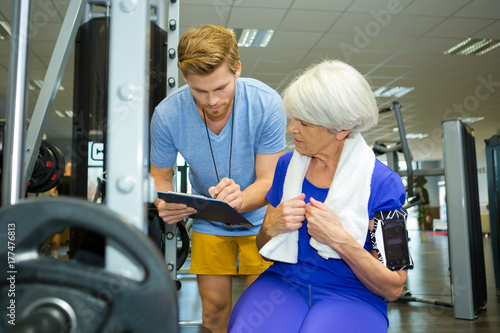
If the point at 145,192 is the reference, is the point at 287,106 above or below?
above

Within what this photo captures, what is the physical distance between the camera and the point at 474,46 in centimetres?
578

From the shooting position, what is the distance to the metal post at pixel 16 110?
61cm

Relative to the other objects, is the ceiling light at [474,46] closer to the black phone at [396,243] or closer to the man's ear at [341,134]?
the man's ear at [341,134]

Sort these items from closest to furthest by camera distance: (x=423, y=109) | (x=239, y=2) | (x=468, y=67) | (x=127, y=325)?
(x=127, y=325), (x=239, y=2), (x=468, y=67), (x=423, y=109)

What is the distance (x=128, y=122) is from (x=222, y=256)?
44.2 inches

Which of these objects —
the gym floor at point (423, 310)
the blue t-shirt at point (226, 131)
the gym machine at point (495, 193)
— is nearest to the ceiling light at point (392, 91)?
the gym floor at point (423, 310)

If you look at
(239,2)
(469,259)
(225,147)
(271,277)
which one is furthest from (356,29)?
(271,277)

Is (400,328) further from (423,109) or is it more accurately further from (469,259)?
(423,109)

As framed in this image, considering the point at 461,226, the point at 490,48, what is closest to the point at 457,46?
the point at 490,48

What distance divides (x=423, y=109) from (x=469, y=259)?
712 centimetres

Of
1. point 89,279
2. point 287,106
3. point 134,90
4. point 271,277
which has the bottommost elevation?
point 271,277

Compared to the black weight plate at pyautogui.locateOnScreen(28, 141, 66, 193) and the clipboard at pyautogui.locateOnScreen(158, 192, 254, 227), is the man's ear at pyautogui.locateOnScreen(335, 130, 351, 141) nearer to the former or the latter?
the clipboard at pyautogui.locateOnScreen(158, 192, 254, 227)

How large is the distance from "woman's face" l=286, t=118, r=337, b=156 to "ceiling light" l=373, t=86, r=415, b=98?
690 centimetres

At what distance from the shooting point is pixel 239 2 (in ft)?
14.0
